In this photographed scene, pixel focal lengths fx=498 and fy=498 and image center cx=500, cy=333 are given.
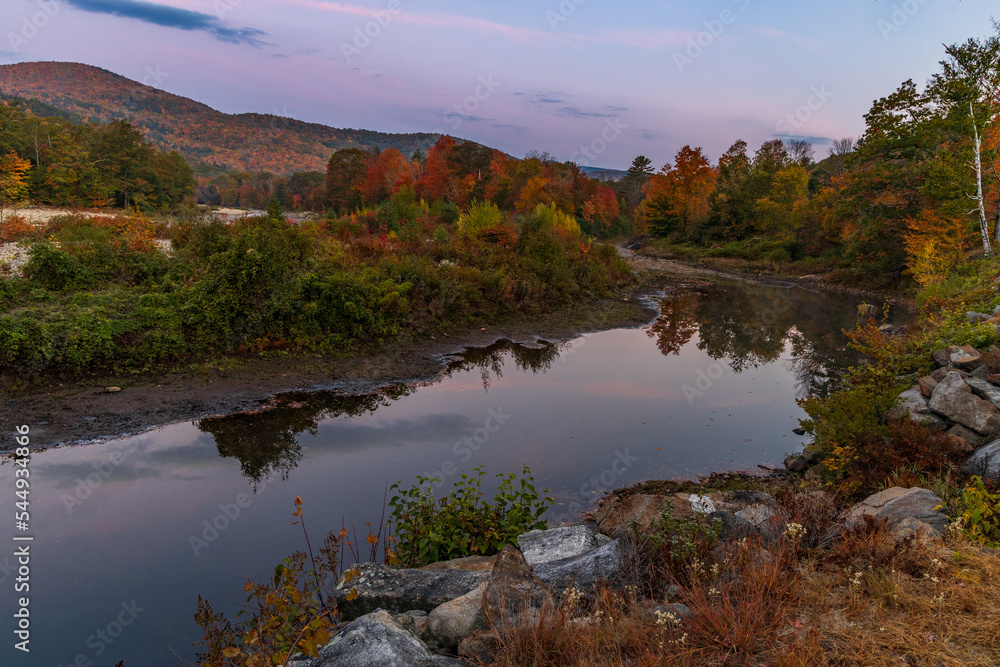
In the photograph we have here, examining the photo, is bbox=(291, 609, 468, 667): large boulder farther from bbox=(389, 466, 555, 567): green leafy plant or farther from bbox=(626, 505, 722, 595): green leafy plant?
bbox=(389, 466, 555, 567): green leafy plant

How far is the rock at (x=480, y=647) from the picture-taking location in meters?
3.10

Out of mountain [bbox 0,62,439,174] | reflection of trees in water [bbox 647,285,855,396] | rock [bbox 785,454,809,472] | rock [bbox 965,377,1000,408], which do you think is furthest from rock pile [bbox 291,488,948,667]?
mountain [bbox 0,62,439,174]

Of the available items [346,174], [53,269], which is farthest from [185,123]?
[53,269]

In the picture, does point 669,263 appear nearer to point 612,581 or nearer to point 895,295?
point 895,295

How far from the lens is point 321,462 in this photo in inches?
311

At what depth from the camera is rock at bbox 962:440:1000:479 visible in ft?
16.5

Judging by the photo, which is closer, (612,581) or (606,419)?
(612,581)

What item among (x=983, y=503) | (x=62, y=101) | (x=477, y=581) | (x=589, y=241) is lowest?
(x=477, y=581)

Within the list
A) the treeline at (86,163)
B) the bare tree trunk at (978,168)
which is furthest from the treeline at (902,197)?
the treeline at (86,163)

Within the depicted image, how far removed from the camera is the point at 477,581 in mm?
4266

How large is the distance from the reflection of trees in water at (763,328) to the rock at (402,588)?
10646mm

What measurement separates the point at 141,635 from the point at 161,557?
1.13m

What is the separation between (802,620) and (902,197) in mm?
30784

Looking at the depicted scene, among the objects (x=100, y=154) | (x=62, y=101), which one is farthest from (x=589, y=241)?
(x=62, y=101)
